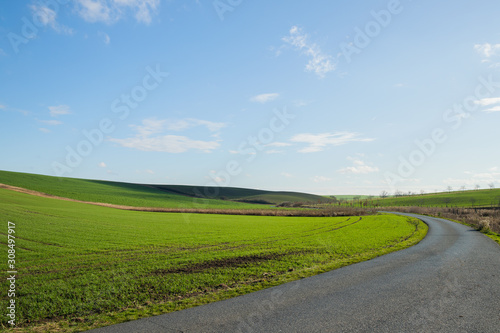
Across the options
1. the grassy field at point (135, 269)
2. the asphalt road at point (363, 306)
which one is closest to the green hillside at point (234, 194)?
the grassy field at point (135, 269)

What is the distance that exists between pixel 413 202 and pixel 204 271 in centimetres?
13258

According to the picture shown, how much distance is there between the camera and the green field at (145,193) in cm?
6888

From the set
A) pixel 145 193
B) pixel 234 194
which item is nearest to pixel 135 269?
pixel 145 193

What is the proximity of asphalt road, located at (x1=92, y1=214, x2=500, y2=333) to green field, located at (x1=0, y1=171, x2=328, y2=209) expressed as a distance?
63084 millimetres

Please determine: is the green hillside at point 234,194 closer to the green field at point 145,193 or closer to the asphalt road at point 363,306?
the green field at point 145,193

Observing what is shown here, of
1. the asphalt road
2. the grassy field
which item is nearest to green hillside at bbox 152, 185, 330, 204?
the grassy field

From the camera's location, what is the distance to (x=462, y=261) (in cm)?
1495

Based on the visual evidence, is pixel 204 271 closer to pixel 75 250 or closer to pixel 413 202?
pixel 75 250

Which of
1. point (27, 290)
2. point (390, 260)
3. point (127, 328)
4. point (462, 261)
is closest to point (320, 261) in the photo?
point (390, 260)

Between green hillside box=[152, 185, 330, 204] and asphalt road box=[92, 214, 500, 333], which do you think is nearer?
asphalt road box=[92, 214, 500, 333]

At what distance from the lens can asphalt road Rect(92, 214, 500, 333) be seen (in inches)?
294

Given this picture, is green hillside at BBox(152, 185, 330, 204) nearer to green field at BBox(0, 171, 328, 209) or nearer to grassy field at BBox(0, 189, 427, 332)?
green field at BBox(0, 171, 328, 209)

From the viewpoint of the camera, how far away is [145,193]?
9781 centimetres

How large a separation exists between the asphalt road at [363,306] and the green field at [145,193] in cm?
6308
